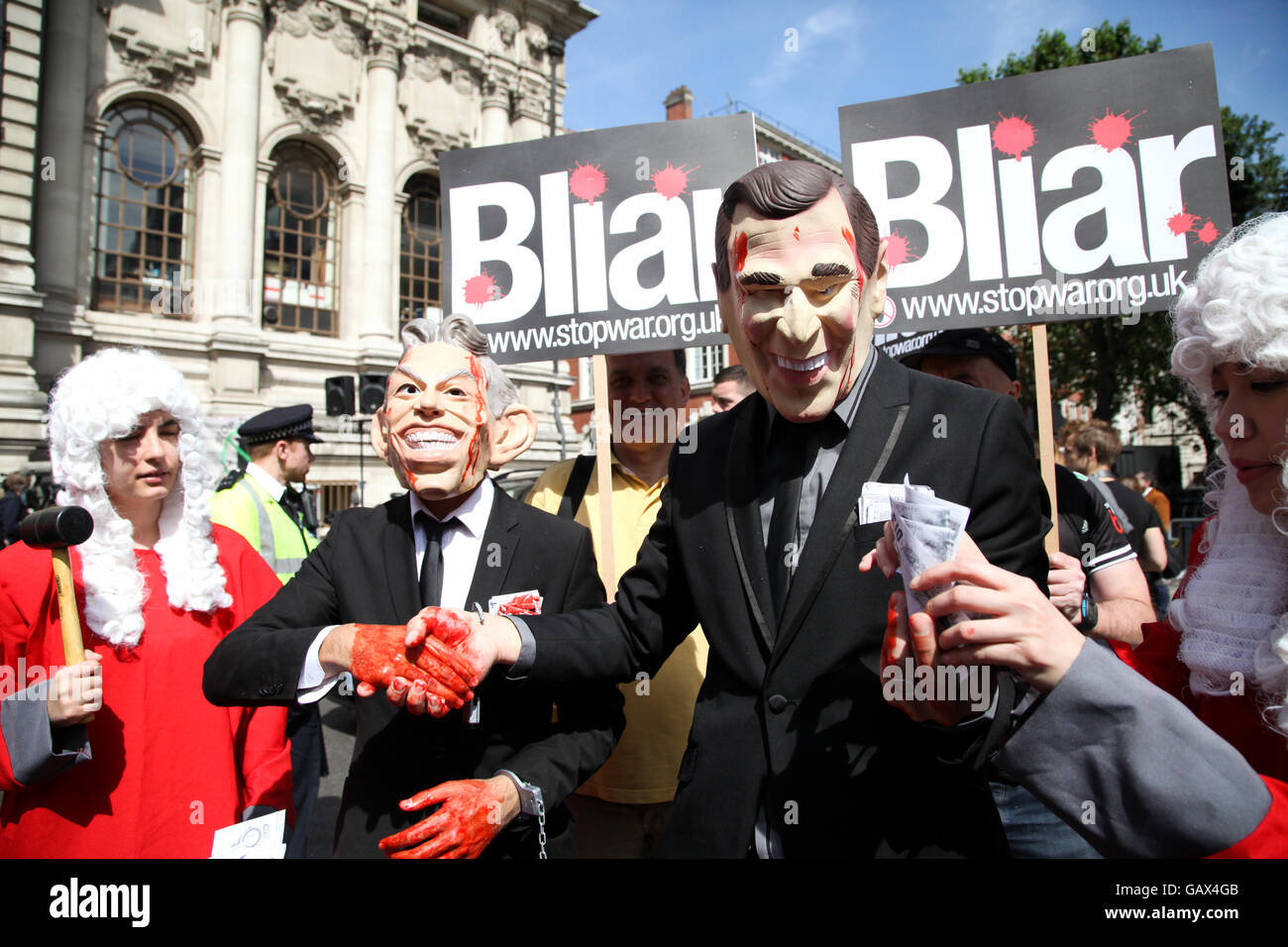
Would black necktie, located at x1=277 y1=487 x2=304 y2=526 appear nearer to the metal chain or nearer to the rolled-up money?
the metal chain

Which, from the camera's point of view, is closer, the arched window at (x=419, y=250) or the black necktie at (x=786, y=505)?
the black necktie at (x=786, y=505)

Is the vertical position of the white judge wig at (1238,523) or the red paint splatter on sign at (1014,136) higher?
the red paint splatter on sign at (1014,136)

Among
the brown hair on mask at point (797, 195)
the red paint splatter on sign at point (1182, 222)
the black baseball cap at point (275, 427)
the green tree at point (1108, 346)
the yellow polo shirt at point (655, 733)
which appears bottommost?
the yellow polo shirt at point (655, 733)

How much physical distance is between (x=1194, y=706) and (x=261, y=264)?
54.9ft

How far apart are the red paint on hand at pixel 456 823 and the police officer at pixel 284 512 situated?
2029 millimetres

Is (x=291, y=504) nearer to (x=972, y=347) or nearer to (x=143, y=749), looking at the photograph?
(x=143, y=749)

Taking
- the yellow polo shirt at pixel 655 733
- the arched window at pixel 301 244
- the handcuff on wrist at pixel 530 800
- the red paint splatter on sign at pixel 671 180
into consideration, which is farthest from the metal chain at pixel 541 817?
the arched window at pixel 301 244

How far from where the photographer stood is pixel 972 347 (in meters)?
3.09

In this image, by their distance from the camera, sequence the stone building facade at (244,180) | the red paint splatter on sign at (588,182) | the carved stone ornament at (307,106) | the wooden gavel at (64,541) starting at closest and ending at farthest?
the wooden gavel at (64,541)
the red paint splatter on sign at (588,182)
the stone building facade at (244,180)
the carved stone ornament at (307,106)

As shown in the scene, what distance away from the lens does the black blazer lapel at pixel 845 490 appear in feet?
4.82

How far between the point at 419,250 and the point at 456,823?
17.5 meters

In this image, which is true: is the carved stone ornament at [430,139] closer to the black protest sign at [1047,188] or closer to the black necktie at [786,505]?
the black protest sign at [1047,188]
